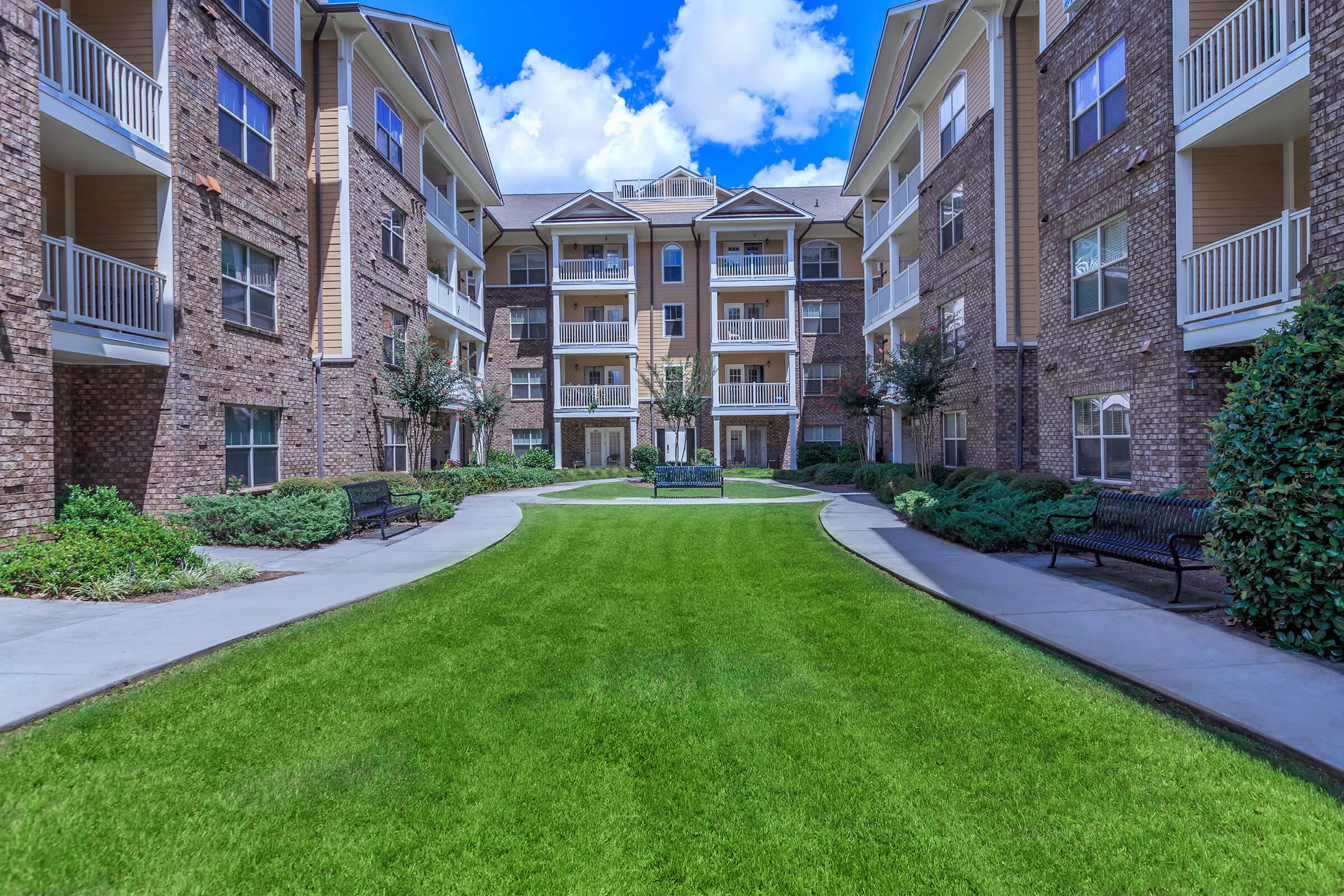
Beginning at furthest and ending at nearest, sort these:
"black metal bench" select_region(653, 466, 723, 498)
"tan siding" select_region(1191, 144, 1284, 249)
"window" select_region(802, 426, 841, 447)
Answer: "window" select_region(802, 426, 841, 447) < "black metal bench" select_region(653, 466, 723, 498) < "tan siding" select_region(1191, 144, 1284, 249)

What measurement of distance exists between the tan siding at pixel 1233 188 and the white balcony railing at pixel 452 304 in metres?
20.7

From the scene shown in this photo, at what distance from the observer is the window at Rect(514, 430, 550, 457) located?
3216cm

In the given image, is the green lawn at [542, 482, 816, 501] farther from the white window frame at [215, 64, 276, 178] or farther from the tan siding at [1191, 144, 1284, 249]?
the tan siding at [1191, 144, 1284, 249]

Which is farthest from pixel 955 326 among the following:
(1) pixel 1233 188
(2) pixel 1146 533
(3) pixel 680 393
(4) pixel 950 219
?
(2) pixel 1146 533

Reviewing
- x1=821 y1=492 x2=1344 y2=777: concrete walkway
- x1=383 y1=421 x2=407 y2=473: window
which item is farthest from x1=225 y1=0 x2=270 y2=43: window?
x1=821 y1=492 x2=1344 y2=777: concrete walkway

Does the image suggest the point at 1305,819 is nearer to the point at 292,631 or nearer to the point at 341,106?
the point at 292,631

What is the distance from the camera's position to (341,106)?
16641 mm

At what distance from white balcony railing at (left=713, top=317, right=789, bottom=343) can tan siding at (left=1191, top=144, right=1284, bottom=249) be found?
19648 mm

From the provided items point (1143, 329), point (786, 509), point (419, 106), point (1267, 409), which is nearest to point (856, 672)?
point (1267, 409)

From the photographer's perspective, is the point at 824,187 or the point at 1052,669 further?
the point at 824,187

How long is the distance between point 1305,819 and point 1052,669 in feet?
6.53

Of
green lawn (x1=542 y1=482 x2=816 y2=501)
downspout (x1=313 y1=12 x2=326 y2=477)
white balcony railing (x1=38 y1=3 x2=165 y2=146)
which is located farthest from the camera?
green lawn (x1=542 y1=482 x2=816 y2=501)

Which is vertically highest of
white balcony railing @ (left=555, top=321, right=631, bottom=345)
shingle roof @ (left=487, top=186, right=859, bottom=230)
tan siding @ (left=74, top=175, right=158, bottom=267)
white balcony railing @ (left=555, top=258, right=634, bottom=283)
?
shingle roof @ (left=487, top=186, right=859, bottom=230)

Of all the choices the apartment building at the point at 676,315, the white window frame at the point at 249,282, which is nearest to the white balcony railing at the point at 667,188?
the apartment building at the point at 676,315
